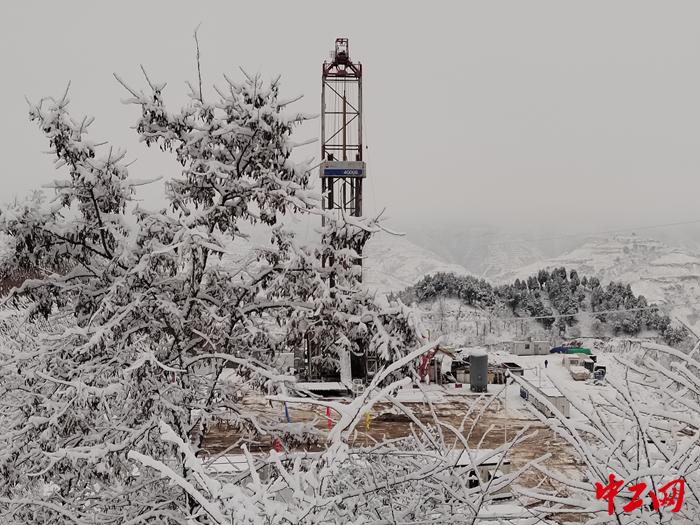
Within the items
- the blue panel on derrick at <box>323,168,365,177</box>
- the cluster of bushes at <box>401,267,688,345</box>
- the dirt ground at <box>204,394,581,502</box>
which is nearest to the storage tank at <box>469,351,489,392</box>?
the dirt ground at <box>204,394,581,502</box>

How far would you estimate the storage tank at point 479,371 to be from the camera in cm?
3117

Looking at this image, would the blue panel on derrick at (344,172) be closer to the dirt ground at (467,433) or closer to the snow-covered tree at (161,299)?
the dirt ground at (467,433)

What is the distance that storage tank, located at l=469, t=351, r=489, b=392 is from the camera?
3117 centimetres

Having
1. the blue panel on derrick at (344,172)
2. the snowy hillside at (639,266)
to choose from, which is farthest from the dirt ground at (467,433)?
the snowy hillside at (639,266)

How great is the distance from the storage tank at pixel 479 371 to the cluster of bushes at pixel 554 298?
38484 mm

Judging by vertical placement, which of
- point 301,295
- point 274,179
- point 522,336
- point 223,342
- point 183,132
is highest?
point 183,132

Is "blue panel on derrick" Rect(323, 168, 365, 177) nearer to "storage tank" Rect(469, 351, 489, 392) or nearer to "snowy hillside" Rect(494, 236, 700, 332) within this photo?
"storage tank" Rect(469, 351, 489, 392)

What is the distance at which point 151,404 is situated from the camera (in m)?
5.74

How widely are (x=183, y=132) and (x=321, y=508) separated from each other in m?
4.78

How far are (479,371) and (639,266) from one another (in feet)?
448

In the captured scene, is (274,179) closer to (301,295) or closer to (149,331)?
(301,295)

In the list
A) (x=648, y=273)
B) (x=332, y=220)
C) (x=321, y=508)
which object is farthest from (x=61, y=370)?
(x=648, y=273)

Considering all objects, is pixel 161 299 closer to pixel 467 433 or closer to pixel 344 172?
pixel 467 433

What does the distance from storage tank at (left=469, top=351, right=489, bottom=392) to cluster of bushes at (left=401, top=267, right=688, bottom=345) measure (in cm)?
3848
